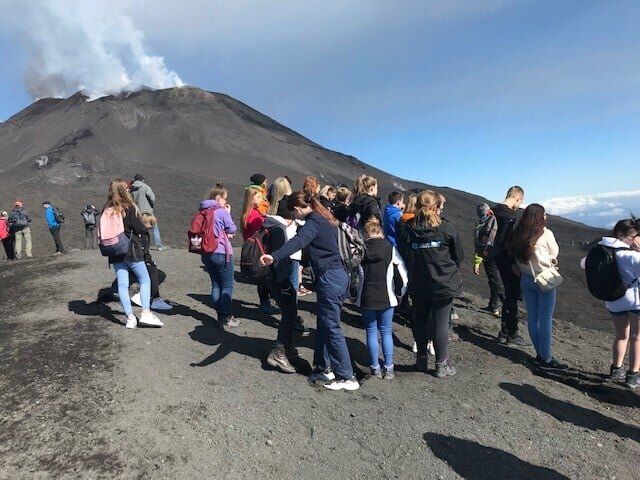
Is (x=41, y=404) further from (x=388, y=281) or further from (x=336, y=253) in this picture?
(x=388, y=281)

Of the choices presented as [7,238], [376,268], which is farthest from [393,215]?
[7,238]

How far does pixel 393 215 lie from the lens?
632cm

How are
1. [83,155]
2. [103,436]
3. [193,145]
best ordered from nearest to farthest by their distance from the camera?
[103,436]
[83,155]
[193,145]

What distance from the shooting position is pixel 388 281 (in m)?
4.73

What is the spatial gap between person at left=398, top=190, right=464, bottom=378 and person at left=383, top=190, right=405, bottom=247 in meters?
1.31

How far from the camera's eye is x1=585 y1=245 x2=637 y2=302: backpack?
4.73 meters

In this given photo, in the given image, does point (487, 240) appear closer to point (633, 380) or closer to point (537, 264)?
point (537, 264)

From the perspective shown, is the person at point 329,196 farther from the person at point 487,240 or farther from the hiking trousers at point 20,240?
the hiking trousers at point 20,240

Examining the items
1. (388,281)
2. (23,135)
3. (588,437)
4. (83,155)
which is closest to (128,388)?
(388,281)

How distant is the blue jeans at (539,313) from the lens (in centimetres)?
535

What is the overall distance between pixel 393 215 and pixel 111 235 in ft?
11.5

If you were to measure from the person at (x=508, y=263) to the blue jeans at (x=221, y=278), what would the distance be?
3351 mm

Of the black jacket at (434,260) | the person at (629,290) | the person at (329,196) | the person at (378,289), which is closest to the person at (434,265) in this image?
the black jacket at (434,260)

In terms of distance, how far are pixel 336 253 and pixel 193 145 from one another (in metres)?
53.3
